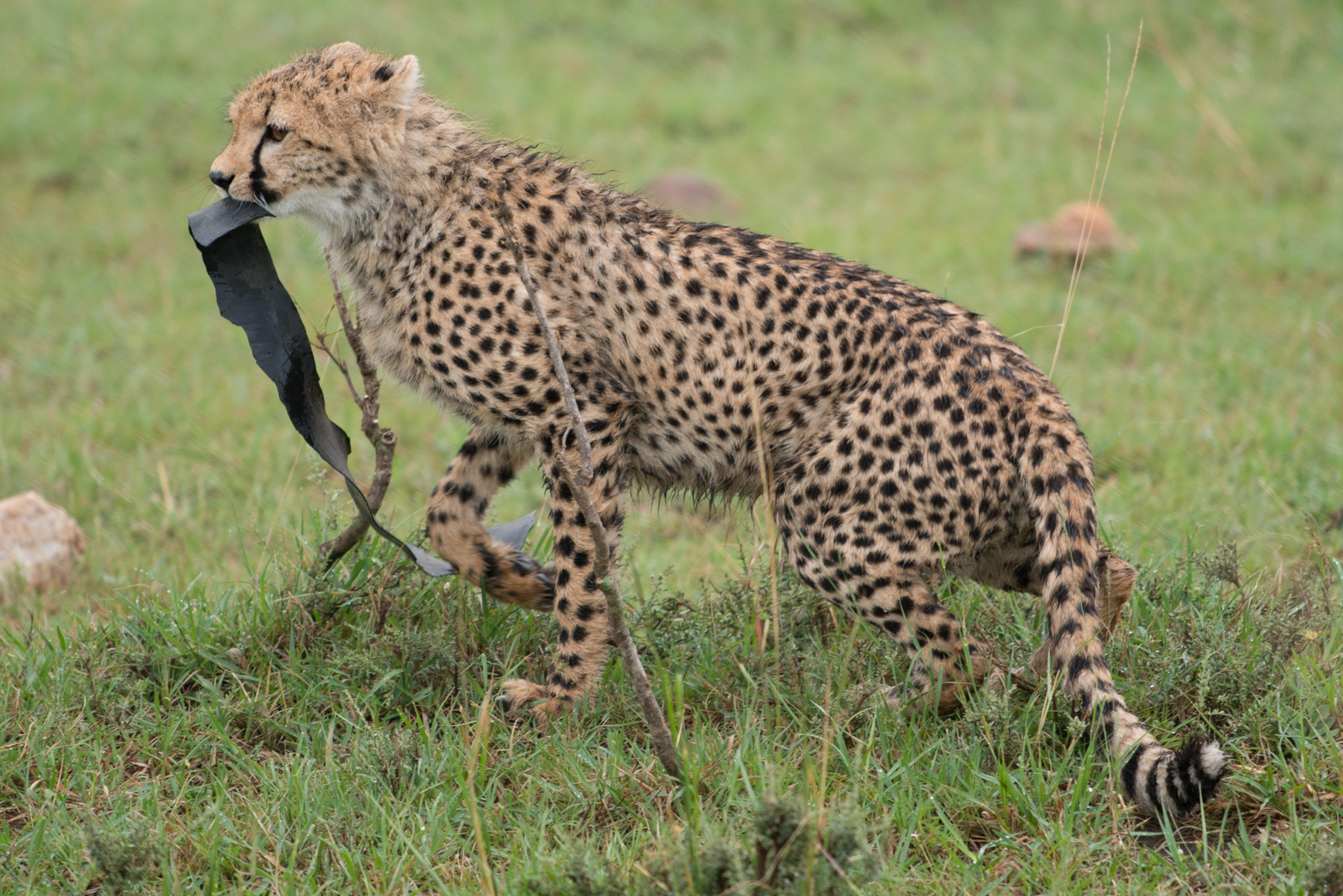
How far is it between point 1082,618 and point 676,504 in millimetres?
1845

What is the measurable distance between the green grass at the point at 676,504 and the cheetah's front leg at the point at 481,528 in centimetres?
13

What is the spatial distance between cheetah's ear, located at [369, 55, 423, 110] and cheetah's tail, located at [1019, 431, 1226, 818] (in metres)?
1.98

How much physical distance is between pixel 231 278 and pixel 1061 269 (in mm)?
5108

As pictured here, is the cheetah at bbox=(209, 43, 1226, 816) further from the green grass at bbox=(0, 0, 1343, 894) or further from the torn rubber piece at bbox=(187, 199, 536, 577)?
the green grass at bbox=(0, 0, 1343, 894)

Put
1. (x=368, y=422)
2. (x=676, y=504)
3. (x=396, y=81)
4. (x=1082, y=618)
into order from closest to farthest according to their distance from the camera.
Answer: (x=1082, y=618) → (x=368, y=422) → (x=396, y=81) → (x=676, y=504)

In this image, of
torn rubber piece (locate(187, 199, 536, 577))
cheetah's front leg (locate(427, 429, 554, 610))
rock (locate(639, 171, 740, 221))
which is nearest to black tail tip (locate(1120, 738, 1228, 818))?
cheetah's front leg (locate(427, 429, 554, 610))

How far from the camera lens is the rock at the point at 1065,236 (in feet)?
24.4

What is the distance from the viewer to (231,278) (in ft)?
11.7

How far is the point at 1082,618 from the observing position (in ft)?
10.3

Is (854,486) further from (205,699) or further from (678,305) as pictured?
(205,699)

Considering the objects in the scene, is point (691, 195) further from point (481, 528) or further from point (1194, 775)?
point (1194, 775)

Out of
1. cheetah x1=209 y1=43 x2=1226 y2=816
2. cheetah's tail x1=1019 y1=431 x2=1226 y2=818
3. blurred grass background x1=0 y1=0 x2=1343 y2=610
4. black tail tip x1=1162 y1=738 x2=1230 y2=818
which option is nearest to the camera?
black tail tip x1=1162 y1=738 x2=1230 y2=818

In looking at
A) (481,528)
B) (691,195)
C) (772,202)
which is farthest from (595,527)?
(772,202)

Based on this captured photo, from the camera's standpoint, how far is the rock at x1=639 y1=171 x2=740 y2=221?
8.28 meters
